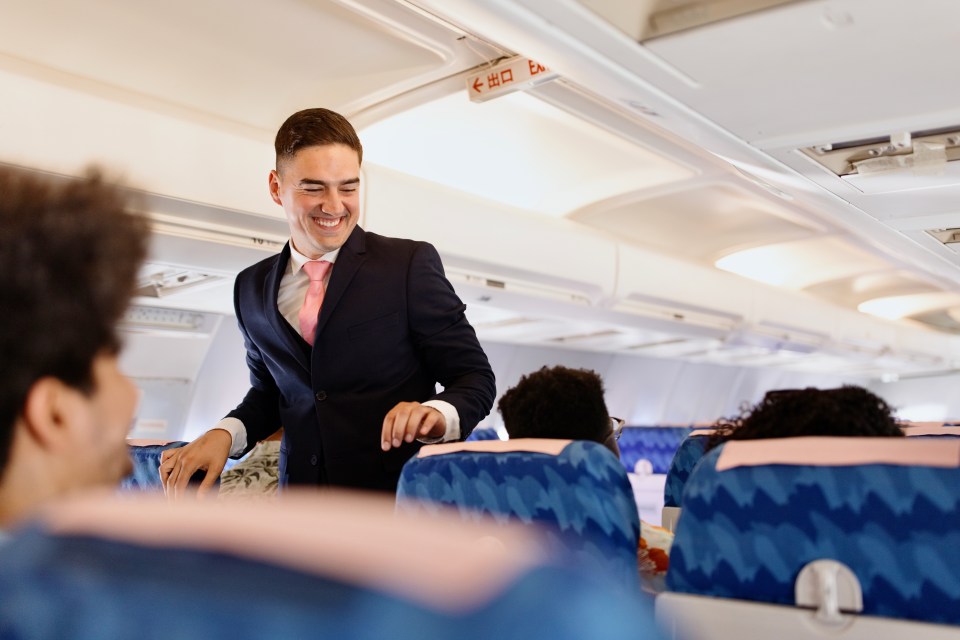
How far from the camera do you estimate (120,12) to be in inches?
168

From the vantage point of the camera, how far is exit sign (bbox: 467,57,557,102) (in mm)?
4496

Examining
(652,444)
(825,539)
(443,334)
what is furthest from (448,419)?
(652,444)

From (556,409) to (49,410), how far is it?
2043 millimetres

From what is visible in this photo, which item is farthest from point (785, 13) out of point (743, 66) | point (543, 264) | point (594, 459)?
point (543, 264)

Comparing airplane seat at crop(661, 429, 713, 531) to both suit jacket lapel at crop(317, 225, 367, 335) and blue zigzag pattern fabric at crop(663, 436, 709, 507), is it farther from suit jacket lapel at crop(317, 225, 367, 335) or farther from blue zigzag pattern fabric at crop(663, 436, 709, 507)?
suit jacket lapel at crop(317, 225, 367, 335)

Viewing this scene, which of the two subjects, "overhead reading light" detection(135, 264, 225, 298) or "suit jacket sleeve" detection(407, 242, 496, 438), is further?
"overhead reading light" detection(135, 264, 225, 298)

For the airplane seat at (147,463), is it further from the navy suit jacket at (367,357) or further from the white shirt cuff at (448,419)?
the white shirt cuff at (448,419)

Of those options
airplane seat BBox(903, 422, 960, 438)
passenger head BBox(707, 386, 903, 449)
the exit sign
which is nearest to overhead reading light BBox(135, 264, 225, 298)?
the exit sign

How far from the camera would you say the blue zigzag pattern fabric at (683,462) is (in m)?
2.81

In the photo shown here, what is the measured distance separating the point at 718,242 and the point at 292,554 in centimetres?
977

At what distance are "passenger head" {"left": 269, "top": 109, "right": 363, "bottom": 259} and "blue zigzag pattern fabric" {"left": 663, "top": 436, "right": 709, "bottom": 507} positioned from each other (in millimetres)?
1193

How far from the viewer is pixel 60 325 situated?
57 cm

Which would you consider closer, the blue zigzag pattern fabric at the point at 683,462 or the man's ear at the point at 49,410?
the man's ear at the point at 49,410

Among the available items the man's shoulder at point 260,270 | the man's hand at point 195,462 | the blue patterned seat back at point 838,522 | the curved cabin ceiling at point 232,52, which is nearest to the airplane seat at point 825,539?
the blue patterned seat back at point 838,522
